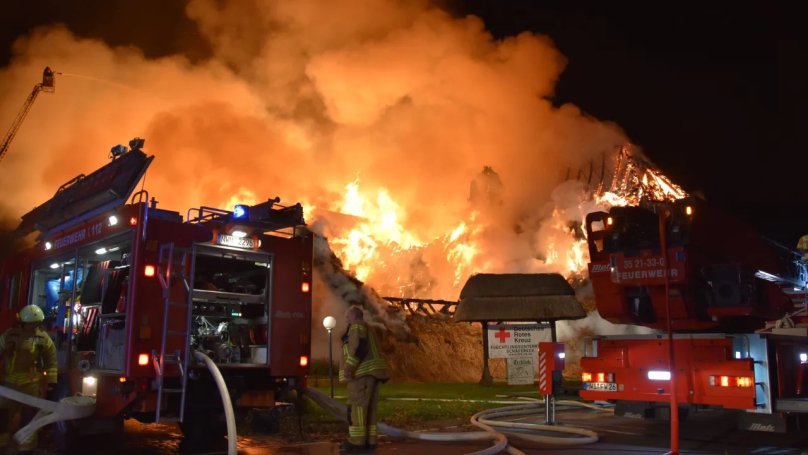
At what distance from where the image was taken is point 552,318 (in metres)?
18.6

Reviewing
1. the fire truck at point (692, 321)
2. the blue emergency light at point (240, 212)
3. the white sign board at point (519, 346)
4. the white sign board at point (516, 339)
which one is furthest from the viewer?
the white sign board at point (516, 339)

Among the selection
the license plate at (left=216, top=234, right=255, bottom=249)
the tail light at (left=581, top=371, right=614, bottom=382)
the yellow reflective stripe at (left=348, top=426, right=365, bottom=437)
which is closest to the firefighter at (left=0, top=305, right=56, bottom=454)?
the license plate at (left=216, top=234, right=255, bottom=249)

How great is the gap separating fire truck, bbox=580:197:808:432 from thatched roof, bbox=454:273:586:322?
340 inches

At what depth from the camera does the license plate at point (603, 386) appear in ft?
30.8

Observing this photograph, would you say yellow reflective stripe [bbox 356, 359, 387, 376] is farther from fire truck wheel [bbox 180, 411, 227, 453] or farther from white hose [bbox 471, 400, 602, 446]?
white hose [bbox 471, 400, 602, 446]

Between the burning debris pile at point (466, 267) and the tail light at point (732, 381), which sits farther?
the burning debris pile at point (466, 267)

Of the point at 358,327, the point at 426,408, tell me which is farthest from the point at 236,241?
the point at 426,408

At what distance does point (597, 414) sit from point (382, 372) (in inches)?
256

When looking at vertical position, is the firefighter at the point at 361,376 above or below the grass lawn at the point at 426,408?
above

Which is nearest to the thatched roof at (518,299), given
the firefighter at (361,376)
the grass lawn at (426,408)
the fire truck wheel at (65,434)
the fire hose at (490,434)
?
the grass lawn at (426,408)

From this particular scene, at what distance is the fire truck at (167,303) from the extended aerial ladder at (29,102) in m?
25.8

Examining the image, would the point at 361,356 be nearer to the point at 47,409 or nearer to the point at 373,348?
the point at 373,348

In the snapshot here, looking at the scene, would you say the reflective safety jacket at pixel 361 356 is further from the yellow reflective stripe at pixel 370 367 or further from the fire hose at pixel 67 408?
the fire hose at pixel 67 408

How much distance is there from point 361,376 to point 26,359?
3.73m
